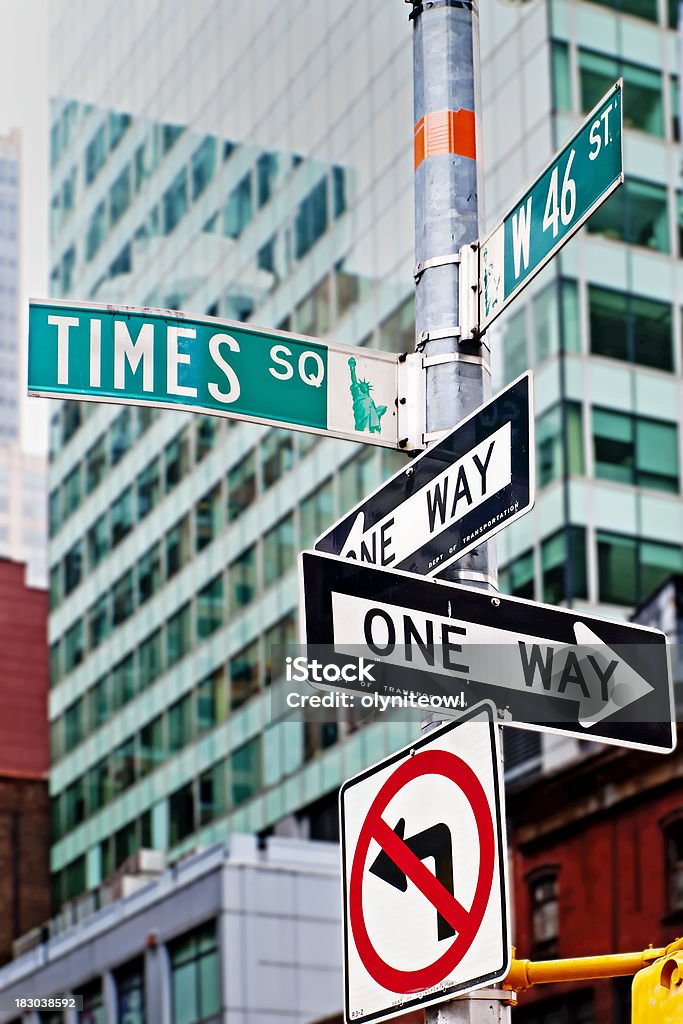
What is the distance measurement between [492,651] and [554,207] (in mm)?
1714

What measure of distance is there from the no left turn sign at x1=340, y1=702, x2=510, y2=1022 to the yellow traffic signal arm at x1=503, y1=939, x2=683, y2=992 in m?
0.46

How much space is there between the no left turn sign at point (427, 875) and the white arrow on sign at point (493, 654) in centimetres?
29

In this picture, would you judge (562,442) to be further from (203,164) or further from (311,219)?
(203,164)

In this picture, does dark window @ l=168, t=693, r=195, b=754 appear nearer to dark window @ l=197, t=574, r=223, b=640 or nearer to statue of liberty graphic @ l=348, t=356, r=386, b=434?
dark window @ l=197, t=574, r=223, b=640

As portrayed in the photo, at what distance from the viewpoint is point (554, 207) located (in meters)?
6.32

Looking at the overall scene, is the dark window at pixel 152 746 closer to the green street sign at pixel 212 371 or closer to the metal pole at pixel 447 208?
the green street sign at pixel 212 371

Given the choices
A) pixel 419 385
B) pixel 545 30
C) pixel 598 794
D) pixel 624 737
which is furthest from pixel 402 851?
pixel 545 30

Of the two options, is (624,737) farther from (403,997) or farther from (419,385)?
(419,385)

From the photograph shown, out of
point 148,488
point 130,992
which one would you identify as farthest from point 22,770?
point 130,992

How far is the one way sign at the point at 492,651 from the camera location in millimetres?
5285

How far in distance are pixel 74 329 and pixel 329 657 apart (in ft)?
7.28

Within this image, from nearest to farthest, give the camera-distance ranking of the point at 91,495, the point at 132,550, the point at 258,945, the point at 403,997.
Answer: the point at 403,997 < the point at 258,945 < the point at 132,550 < the point at 91,495

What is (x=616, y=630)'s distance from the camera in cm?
574

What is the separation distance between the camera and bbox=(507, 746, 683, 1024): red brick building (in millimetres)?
31469
